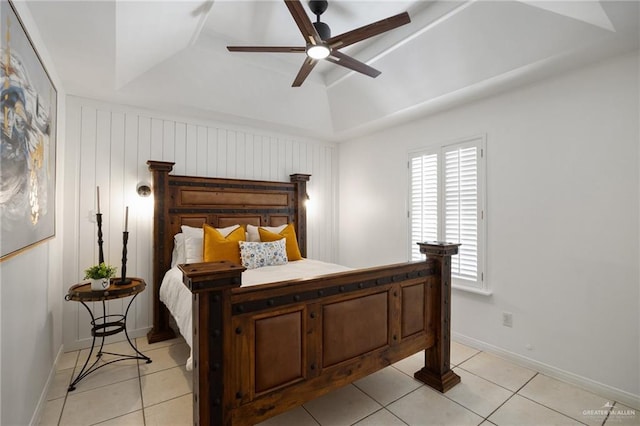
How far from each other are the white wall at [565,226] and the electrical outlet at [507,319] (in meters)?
0.06

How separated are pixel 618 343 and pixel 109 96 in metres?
4.99

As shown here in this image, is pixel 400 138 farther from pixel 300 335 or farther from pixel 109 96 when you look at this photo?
pixel 109 96

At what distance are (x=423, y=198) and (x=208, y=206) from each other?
2.66 meters

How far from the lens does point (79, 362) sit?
2752 millimetres

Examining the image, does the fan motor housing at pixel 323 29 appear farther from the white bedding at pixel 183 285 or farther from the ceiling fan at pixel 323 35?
the white bedding at pixel 183 285

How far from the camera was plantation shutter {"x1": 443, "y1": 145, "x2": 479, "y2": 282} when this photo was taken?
3.15 meters

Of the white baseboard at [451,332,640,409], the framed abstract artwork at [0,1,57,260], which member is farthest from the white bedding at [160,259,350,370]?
the white baseboard at [451,332,640,409]

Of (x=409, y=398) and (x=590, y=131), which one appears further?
(x=590, y=131)

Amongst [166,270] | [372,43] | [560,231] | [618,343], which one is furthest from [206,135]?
[618,343]

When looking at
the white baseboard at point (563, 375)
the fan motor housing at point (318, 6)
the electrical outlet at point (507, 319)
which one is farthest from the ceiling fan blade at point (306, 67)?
the white baseboard at point (563, 375)

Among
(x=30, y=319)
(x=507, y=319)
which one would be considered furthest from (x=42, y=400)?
(x=507, y=319)

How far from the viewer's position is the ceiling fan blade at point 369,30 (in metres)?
1.85

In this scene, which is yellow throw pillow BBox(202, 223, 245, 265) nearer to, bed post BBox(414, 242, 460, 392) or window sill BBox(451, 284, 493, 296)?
bed post BBox(414, 242, 460, 392)

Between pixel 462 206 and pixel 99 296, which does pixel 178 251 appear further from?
pixel 462 206
